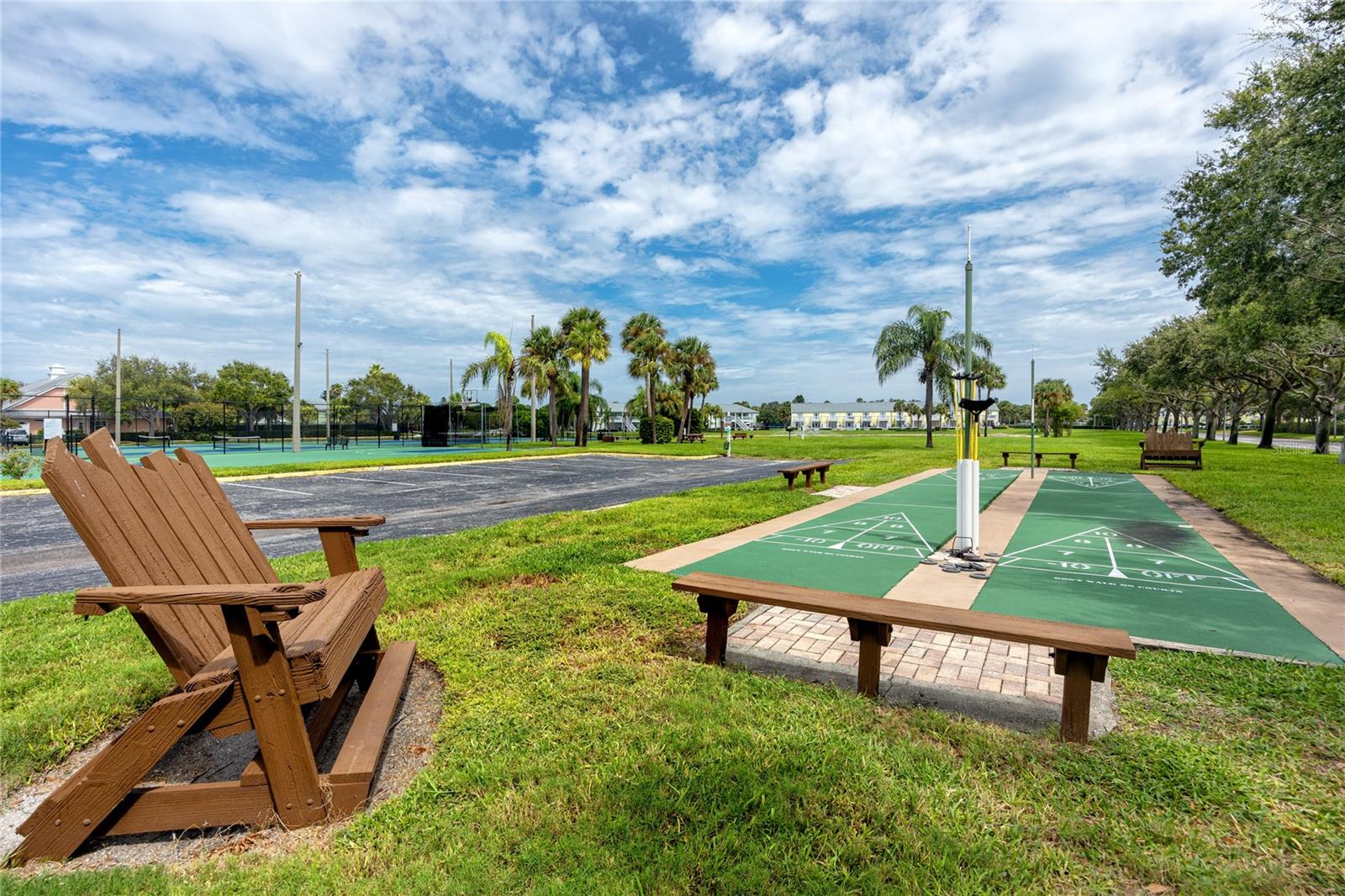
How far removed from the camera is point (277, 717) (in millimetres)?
2033

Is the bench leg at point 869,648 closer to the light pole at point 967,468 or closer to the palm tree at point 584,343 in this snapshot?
the light pole at point 967,468

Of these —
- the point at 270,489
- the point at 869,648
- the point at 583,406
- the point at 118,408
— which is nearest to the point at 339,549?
the point at 869,648

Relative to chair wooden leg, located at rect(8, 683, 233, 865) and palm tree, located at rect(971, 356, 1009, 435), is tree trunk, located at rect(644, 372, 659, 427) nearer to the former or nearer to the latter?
palm tree, located at rect(971, 356, 1009, 435)

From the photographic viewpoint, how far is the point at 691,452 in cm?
2833

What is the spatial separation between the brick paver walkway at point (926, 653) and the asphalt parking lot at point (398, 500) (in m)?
5.53

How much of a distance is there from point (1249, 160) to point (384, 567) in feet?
53.4

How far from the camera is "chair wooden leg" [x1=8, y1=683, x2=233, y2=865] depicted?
196 cm

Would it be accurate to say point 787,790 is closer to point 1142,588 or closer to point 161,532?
point 161,532

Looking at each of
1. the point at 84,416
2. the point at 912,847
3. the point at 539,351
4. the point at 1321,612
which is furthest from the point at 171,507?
the point at 84,416

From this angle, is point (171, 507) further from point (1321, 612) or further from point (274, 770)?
point (1321, 612)

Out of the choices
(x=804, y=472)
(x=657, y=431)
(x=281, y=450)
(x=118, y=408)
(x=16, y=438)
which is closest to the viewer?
(x=804, y=472)

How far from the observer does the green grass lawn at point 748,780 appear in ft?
6.31

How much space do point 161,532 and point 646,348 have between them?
36873 mm

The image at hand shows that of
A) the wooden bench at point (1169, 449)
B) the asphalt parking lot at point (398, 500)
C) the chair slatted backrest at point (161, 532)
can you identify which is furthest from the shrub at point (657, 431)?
the chair slatted backrest at point (161, 532)
